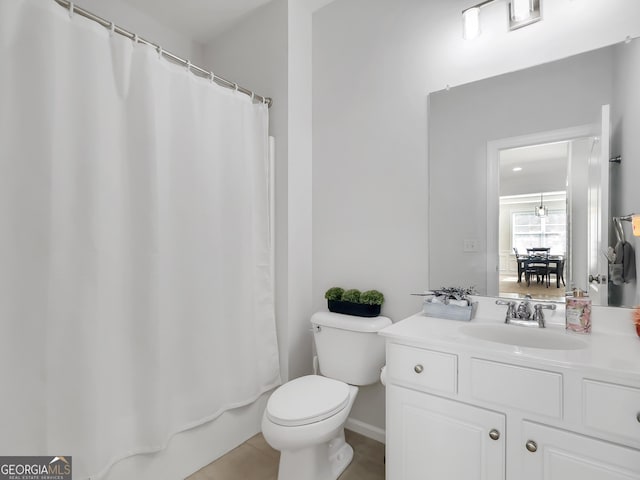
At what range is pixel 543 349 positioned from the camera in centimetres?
119

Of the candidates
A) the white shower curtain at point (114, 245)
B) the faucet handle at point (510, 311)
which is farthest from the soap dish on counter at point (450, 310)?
the white shower curtain at point (114, 245)

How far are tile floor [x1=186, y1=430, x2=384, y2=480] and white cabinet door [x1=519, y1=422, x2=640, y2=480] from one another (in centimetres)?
86

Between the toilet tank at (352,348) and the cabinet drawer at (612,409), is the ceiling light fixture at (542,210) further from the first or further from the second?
the toilet tank at (352,348)

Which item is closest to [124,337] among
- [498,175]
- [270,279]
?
[270,279]

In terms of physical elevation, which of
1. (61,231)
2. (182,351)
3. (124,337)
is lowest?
(182,351)

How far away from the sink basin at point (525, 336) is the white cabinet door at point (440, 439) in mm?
355

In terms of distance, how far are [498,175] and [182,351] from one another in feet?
5.69

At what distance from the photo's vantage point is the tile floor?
1656mm

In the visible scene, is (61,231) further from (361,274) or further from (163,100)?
(361,274)

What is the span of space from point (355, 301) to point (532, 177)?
1.06m

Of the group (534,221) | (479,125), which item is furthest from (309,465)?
(479,125)

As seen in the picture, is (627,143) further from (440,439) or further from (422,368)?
(440,439)

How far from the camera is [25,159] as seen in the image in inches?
45.1

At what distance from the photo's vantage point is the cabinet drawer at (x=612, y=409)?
2.98 feet
